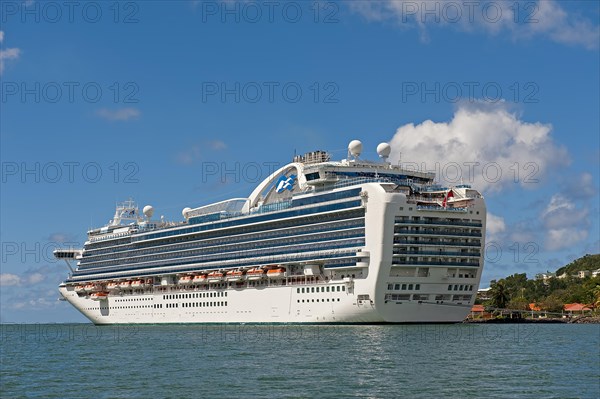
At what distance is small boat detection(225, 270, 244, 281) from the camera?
97.4 meters

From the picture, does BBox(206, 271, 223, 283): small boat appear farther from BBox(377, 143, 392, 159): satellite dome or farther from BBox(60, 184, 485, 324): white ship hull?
BBox(377, 143, 392, 159): satellite dome

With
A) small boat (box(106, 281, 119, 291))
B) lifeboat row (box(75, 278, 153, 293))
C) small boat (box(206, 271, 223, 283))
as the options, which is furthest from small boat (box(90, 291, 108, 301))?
small boat (box(206, 271, 223, 283))

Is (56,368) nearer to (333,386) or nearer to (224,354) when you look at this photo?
(224,354)

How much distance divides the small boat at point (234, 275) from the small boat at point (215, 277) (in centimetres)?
172

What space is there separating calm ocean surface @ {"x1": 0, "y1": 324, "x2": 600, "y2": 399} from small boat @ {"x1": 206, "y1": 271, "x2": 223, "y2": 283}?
31651mm

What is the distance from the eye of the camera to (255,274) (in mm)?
94125

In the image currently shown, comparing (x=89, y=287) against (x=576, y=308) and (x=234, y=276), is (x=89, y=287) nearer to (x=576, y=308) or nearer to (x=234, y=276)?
(x=234, y=276)

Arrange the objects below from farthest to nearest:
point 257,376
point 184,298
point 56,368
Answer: point 184,298 → point 56,368 → point 257,376

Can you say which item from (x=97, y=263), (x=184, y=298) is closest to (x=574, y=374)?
(x=184, y=298)

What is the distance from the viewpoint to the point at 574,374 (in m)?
42.3

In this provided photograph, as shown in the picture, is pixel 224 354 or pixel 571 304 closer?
pixel 224 354

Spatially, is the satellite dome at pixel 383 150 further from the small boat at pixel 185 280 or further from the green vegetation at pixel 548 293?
the green vegetation at pixel 548 293

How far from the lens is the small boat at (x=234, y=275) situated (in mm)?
97375

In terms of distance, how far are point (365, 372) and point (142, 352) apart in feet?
76.0
